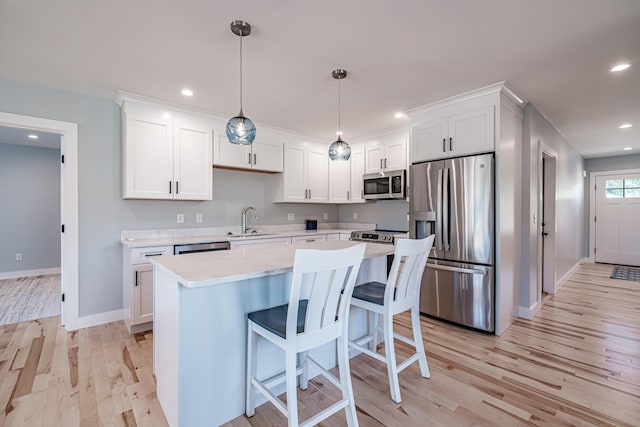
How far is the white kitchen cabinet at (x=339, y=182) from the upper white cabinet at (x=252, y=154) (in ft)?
3.23

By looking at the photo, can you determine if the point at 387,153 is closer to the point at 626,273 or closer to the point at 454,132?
the point at 454,132

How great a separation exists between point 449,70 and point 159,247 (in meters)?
3.20

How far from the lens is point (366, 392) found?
2014 millimetres

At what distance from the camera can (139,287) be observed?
116 inches

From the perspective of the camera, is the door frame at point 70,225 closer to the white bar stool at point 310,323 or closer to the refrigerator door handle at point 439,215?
the white bar stool at point 310,323

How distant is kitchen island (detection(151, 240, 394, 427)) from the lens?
154cm

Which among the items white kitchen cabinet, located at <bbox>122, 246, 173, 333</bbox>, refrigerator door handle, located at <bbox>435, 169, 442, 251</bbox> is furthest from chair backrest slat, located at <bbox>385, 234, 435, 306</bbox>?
white kitchen cabinet, located at <bbox>122, 246, 173, 333</bbox>

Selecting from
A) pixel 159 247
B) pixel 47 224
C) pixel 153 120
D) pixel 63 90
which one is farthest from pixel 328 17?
pixel 47 224

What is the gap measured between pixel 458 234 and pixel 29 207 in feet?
23.3

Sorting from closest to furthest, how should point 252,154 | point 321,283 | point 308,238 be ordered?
point 321,283
point 252,154
point 308,238

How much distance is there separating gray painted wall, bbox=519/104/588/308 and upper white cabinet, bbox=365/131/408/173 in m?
1.43

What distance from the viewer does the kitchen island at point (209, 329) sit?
154 cm

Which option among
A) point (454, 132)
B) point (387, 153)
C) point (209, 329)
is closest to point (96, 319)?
point (209, 329)

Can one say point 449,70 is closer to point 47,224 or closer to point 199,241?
point 199,241
